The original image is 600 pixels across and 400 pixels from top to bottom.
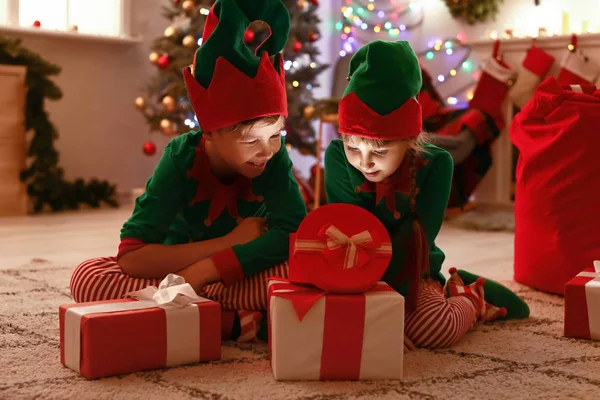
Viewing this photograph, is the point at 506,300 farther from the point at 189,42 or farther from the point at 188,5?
the point at 188,5

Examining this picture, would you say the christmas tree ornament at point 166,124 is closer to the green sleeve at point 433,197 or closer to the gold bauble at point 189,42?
the gold bauble at point 189,42

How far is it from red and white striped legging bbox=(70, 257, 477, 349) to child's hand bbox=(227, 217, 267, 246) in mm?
77

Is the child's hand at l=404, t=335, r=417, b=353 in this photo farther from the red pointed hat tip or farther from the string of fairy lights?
the string of fairy lights

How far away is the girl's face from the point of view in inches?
56.3

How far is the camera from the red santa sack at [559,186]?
6.03 ft

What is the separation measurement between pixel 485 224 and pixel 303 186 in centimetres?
97

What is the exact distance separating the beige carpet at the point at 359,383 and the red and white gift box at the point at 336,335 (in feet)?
0.08

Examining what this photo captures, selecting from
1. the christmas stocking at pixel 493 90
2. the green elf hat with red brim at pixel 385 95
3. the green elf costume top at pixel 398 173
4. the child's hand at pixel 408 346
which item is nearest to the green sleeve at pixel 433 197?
the green elf costume top at pixel 398 173

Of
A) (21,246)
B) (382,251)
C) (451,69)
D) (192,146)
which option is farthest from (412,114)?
(451,69)

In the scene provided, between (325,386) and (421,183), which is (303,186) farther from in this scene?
(325,386)

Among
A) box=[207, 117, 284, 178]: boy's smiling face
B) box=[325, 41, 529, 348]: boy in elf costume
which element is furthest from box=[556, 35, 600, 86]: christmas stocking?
box=[207, 117, 284, 178]: boy's smiling face

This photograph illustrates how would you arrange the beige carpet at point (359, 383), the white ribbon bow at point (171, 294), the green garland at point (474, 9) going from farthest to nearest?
1. the green garland at point (474, 9)
2. the white ribbon bow at point (171, 294)
3. the beige carpet at point (359, 383)

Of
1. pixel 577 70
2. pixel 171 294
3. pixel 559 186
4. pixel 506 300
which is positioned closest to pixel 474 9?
pixel 577 70

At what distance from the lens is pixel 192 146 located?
1547mm
